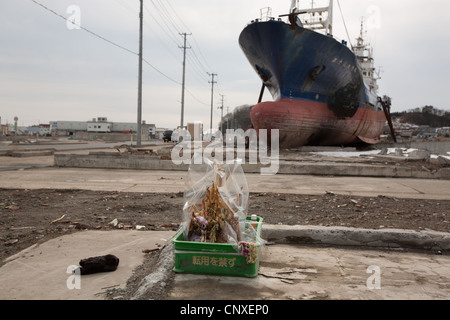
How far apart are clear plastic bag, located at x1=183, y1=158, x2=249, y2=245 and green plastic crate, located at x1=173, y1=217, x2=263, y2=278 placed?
13 cm

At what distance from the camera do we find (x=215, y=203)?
126 inches

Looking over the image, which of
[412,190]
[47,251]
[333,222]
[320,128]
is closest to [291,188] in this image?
[412,190]

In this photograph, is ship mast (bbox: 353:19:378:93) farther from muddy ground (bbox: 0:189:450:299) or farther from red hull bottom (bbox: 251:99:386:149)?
muddy ground (bbox: 0:189:450:299)

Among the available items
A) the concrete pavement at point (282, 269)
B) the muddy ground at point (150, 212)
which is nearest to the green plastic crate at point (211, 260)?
the concrete pavement at point (282, 269)

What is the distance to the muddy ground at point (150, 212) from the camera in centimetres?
443

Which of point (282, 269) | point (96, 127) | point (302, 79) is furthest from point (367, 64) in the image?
point (96, 127)

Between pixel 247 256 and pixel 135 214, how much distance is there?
308 cm

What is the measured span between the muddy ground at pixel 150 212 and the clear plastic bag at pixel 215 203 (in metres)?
0.60

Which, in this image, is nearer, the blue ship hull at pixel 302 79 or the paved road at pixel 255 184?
the paved road at pixel 255 184

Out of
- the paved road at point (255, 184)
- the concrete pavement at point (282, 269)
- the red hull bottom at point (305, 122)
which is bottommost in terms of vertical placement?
the concrete pavement at point (282, 269)

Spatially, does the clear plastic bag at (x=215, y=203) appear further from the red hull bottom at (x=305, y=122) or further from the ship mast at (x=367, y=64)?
the ship mast at (x=367, y=64)

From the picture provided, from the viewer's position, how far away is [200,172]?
146 inches

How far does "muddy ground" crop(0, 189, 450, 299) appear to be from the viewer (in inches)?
174

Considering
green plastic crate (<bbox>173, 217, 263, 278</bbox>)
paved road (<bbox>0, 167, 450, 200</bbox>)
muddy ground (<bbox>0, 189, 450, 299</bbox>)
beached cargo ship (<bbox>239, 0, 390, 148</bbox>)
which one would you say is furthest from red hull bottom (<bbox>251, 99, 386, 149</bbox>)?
green plastic crate (<bbox>173, 217, 263, 278</bbox>)
